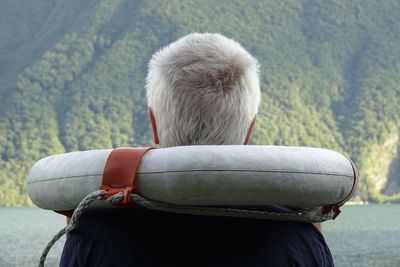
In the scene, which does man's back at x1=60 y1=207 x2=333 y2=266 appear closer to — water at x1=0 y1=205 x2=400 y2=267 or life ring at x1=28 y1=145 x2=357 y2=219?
life ring at x1=28 y1=145 x2=357 y2=219

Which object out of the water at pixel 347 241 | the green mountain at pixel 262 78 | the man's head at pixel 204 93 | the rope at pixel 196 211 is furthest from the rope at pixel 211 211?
the green mountain at pixel 262 78

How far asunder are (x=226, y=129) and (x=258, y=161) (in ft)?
0.85

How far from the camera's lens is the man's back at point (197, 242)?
6.68 ft

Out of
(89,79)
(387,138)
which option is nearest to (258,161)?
(387,138)

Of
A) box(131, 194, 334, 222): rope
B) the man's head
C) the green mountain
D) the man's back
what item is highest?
the man's head

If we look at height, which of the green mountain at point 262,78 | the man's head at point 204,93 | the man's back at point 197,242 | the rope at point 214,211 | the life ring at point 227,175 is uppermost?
the man's head at point 204,93

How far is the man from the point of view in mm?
2039

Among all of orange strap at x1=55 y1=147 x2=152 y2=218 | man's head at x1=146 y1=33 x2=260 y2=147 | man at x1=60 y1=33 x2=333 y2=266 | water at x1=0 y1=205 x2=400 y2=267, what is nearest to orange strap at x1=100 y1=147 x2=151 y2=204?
orange strap at x1=55 y1=147 x2=152 y2=218

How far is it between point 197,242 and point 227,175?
0.24m

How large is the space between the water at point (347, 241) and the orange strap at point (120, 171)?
44193mm

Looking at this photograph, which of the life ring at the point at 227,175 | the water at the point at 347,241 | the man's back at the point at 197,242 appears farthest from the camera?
the water at the point at 347,241

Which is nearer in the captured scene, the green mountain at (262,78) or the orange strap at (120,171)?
the orange strap at (120,171)

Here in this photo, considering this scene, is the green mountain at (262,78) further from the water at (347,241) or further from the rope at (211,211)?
the rope at (211,211)

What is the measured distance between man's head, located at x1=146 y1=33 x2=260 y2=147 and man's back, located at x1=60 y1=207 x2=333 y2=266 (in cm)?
22
